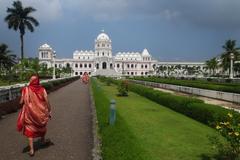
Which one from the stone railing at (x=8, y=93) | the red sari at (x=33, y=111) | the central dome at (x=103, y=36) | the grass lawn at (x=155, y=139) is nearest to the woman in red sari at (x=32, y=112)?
the red sari at (x=33, y=111)

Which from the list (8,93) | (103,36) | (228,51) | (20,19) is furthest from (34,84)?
(103,36)

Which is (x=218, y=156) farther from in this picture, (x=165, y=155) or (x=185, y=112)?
(x=185, y=112)


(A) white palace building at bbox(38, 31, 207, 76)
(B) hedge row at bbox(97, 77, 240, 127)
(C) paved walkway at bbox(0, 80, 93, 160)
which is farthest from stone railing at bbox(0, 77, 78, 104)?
(A) white palace building at bbox(38, 31, 207, 76)

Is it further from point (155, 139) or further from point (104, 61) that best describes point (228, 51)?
point (104, 61)

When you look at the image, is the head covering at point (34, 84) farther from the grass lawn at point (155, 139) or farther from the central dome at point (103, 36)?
the central dome at point (103, 36)

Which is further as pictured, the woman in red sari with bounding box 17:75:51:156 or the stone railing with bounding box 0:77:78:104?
the stone railing with bounding box 0:77:78:104

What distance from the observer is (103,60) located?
137 metres

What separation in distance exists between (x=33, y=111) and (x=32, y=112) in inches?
1.2

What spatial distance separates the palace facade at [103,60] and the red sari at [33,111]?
115932 mm

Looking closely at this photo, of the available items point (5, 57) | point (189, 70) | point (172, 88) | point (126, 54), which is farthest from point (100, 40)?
point (172, 88)

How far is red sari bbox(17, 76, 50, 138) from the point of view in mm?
7520

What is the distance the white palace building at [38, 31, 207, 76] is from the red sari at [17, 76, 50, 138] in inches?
4764

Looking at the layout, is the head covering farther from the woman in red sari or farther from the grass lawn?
the grass lawn

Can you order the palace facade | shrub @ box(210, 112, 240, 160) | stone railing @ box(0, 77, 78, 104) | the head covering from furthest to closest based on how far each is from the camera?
the palace facade < stone railing @ box(0, 77, 78, 104) < the head covering < shrub @ box(210, 112, 240, 160)
